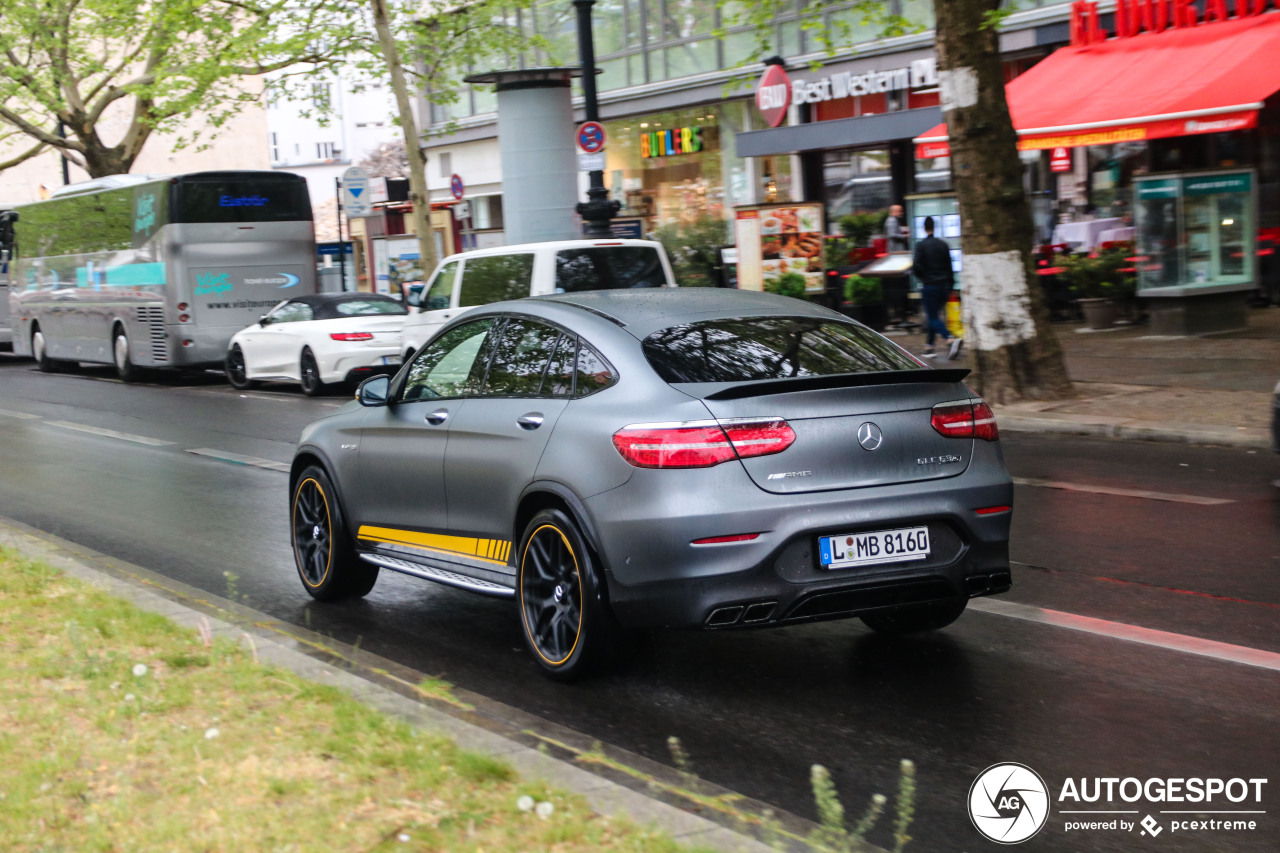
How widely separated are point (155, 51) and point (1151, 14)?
23908 millimetres

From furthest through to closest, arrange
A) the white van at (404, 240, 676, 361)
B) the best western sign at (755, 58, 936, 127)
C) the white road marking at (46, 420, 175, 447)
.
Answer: the best western sign at (755, 58, 936, 127), the white road marking at (46, 420, 175, 447), the white van at (404, 240, 676, 361)

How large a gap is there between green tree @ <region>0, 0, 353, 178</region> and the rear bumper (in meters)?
25.5

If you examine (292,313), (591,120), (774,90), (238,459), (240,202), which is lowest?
(238,459)

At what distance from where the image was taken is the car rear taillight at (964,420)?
562 centimetres

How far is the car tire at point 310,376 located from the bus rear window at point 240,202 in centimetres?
540

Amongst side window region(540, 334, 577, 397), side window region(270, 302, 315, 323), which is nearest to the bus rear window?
side window region(270, 302, 315, 323)

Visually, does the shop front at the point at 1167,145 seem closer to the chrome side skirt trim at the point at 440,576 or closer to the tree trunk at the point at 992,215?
the tree trunk at the point at 992,215

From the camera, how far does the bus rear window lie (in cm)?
2484

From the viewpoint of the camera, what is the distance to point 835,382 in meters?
5.50

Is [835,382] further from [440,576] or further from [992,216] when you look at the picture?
[992,216]

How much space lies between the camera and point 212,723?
4.96m

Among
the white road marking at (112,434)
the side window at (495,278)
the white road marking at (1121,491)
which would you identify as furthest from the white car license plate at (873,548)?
the white road marking at (112,434)

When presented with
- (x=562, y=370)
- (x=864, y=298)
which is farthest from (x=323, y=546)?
(x=864, y=298)

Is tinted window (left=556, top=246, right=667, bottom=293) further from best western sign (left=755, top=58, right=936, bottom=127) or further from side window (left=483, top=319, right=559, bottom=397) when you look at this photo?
best western sign (left=755, top=58, right=936, bottom=127)
